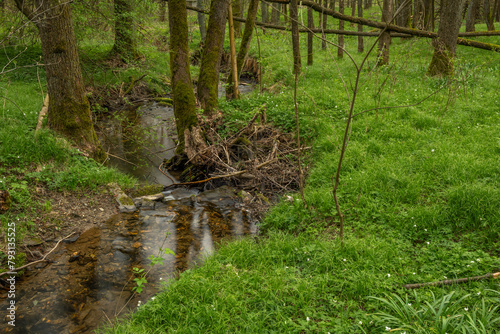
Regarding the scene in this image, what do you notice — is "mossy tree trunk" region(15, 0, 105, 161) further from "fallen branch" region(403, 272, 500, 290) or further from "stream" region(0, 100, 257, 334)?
"fallen branch" region(403, 272, 500, 290)

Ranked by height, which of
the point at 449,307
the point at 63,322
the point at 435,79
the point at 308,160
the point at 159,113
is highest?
the point at 435,79

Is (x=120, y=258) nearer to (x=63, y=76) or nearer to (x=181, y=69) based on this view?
(x=63, y=76)

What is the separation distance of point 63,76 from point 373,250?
609cm

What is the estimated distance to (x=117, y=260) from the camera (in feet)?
14.3

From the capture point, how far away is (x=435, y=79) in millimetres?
9180

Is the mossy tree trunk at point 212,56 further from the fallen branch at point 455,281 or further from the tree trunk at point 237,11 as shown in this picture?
the tree trunk at point 237,11

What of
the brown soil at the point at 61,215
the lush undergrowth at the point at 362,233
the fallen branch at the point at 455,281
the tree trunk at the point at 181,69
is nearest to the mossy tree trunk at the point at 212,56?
the tree trunk at the point at 181,69

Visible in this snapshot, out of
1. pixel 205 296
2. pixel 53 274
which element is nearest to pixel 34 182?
pixel 53 274

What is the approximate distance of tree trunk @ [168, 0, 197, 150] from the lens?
714 centimetres

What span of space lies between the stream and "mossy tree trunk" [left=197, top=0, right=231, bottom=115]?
2.33 metres

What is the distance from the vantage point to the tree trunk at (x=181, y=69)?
7.14 metres

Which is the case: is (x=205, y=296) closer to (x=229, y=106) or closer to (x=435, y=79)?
(x=229, y=106)

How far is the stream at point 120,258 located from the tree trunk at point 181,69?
1.50 meters

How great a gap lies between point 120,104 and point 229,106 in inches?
193
